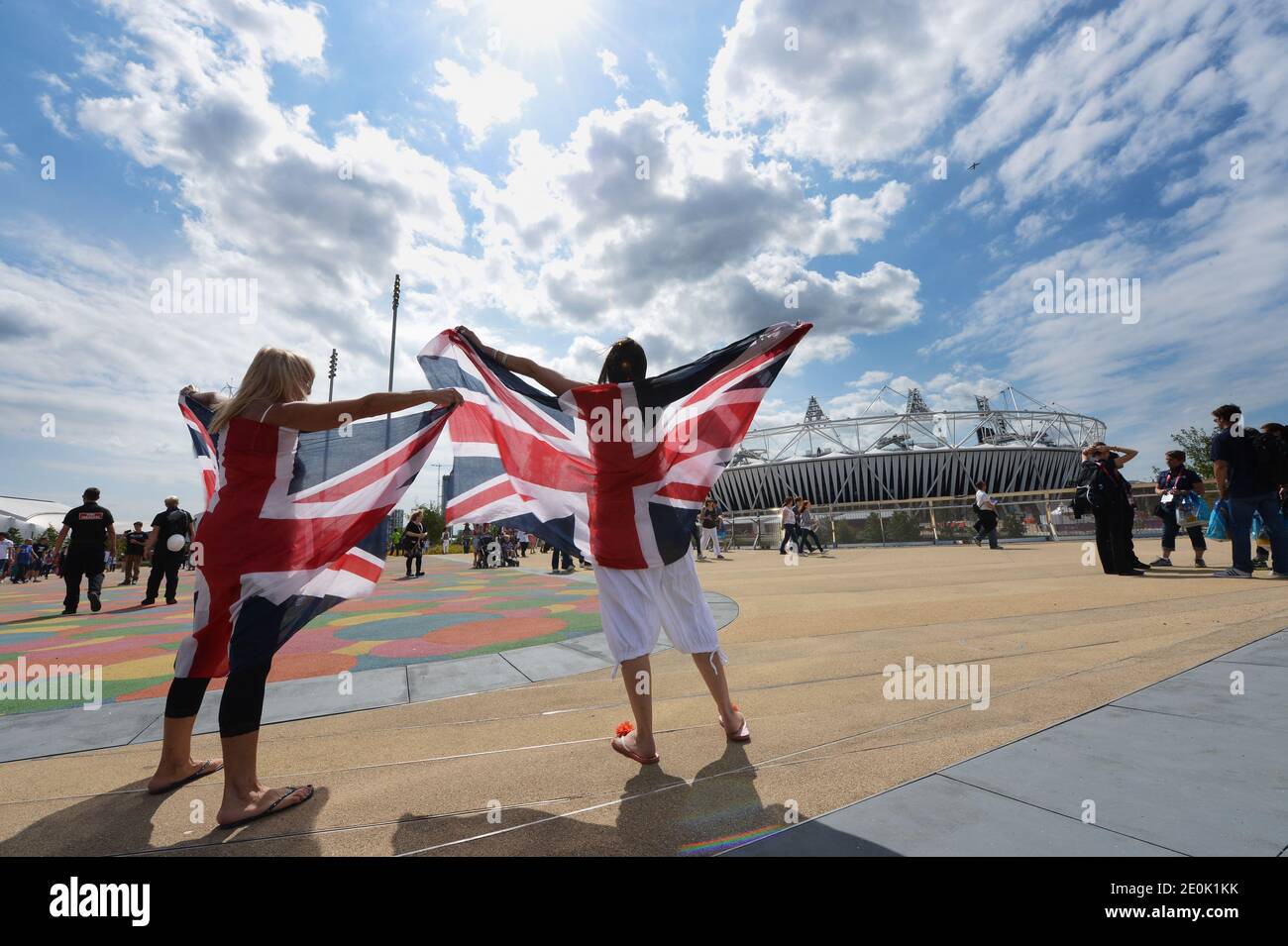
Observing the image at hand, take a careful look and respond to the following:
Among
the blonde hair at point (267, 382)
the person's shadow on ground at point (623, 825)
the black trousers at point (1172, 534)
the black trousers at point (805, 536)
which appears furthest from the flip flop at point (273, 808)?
the black trousers at point (805, 536)

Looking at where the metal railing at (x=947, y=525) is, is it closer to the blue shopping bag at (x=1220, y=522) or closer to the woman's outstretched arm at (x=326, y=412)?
the blue shopping bag at (x=1220, y=522)

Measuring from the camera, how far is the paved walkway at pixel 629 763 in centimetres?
211

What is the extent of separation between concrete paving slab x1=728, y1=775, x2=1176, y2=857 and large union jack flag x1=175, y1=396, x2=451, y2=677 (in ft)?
7.16

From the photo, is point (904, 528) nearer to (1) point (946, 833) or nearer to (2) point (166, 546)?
(2) point (166, 546)

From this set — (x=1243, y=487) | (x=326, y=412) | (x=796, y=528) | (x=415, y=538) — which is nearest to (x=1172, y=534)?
(x=1243, y=487)

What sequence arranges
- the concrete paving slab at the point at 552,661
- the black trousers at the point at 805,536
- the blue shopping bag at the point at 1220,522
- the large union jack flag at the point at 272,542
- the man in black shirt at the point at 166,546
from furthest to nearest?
the black trousers at the point at 805,536 → the man in black shirt at the point at 166,546 → the blue shopping bag at the point at 1220,522 → the concrete paving slab at the point at 552,661 → the large union jack flag at the point at 272,542

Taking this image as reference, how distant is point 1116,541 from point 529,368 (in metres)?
10.6

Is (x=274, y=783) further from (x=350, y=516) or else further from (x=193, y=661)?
(x=350, y=516)

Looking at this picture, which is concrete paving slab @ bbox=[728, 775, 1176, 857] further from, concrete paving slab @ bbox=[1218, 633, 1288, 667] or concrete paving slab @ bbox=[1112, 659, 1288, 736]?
concrete paving slab @ bbox=[1218, 633, 1288, 667]

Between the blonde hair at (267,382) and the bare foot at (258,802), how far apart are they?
5.15 feet

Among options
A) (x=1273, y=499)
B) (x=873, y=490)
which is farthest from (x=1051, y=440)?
(x=1273, y=499)

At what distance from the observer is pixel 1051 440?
3546 inches

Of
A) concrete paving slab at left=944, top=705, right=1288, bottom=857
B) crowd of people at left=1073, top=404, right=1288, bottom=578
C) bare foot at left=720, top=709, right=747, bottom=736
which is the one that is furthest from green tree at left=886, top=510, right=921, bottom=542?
bare foot at left=720, top=709, right=747, bottom=736

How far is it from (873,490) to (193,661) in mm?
86596
